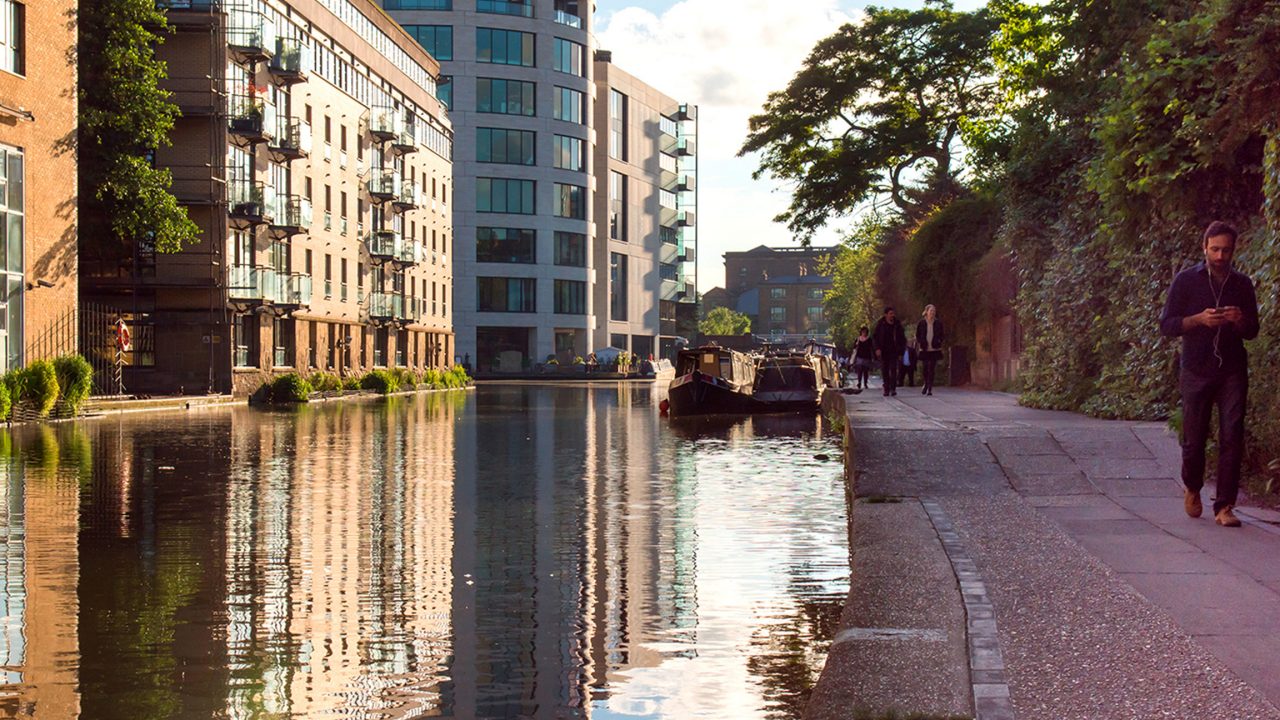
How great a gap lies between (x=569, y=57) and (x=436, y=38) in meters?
9.71

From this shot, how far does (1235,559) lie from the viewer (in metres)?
7.29

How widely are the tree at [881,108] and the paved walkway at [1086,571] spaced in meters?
30.5

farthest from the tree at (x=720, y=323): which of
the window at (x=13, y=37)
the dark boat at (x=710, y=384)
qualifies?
the window at (x=13, y=37)

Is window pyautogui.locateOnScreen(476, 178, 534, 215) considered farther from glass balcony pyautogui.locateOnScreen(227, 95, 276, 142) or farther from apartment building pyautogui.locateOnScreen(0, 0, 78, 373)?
apartment building pyautogui.locateOnScreen(0, 0, 78, 373)

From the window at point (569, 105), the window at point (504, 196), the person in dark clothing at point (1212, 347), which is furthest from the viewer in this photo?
the window at point (569, 105)

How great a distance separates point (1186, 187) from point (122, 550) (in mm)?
8757

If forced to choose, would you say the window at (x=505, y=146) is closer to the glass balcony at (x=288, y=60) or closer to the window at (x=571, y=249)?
the window at (x=571, y=249)

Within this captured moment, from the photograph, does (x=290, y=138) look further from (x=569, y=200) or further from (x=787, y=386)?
(x=569, y=200)

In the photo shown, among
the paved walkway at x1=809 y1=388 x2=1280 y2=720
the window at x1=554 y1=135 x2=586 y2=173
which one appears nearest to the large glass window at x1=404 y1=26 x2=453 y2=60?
the window at x1=554 y1=135 x2=586 y2=173

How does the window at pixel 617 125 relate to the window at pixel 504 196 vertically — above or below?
above

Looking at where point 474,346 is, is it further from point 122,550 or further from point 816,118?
point 122,550

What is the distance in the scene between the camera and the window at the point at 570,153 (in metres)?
101

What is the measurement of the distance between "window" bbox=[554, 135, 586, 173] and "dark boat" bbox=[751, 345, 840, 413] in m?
60.2

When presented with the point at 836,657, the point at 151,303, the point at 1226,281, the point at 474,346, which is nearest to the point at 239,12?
the point at 151,303
